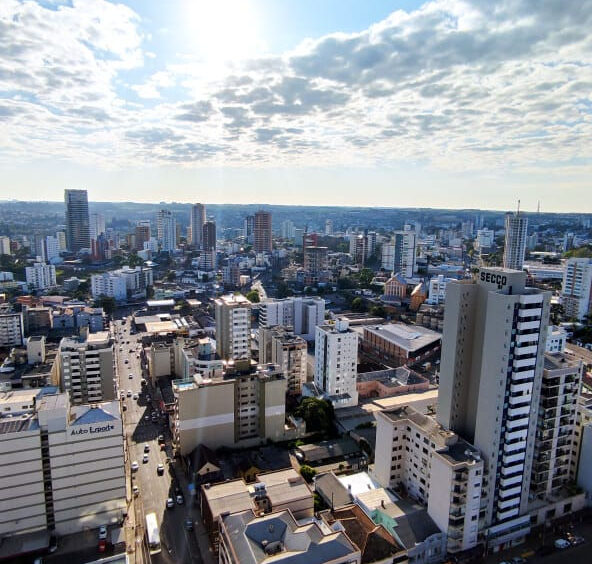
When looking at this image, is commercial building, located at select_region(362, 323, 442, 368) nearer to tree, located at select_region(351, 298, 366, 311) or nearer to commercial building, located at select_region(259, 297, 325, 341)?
commercial building, located at select_region(259, 297, 325, 341)

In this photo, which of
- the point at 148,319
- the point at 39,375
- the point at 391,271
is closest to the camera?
the point at 39,375

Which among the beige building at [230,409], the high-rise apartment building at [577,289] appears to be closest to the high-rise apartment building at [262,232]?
the high-rise apartment building at [577,289]

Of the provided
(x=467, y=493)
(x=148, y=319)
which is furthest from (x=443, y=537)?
(x=148, y=319)

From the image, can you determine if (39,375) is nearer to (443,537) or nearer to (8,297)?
(443,537)

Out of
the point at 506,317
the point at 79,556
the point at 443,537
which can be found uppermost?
the point at 506,317

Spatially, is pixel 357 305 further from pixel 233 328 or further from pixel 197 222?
pixel 197 222

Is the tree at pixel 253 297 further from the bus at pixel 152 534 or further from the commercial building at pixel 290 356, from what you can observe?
Result: the bus at pixel 152 534

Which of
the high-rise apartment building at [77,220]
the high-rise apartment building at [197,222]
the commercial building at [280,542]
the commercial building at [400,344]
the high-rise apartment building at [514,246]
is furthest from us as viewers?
the high-rise apartment building at [197,222]
